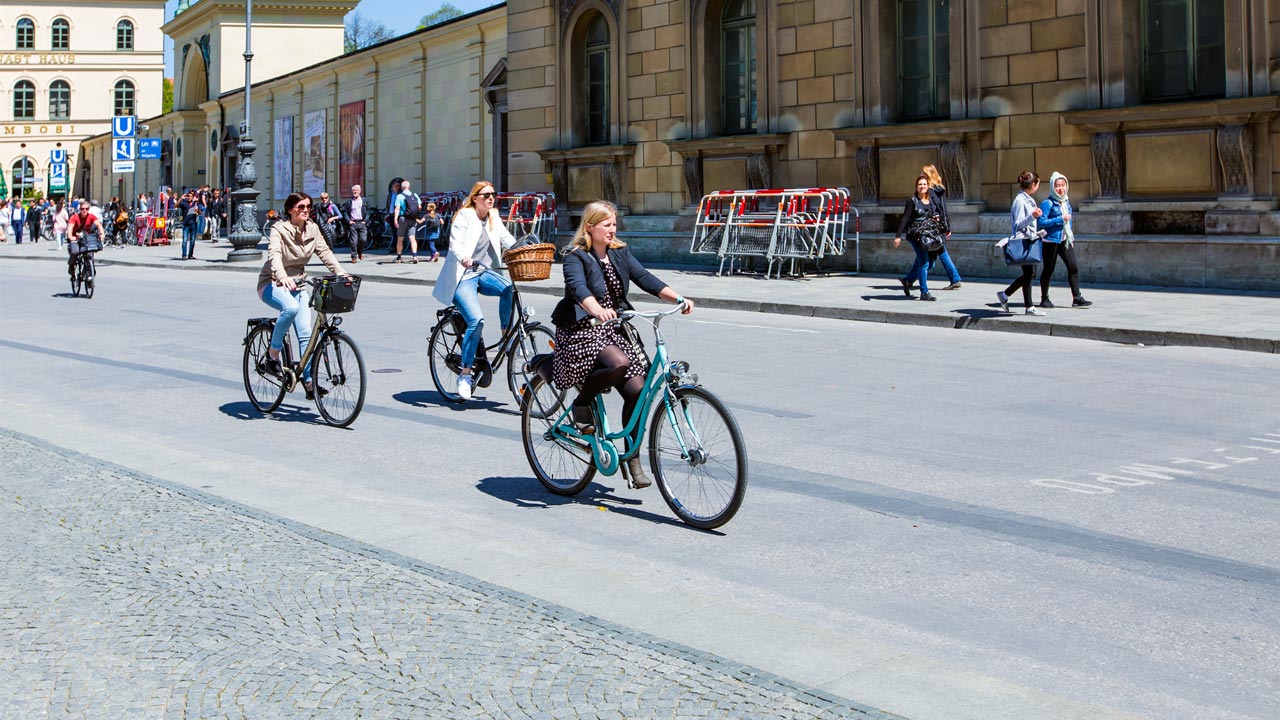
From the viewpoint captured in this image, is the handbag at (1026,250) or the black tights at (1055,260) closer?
the handbag at (1026,250)

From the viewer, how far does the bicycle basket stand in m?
9.81

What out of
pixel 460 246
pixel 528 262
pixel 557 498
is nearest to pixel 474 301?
pixel 460 246

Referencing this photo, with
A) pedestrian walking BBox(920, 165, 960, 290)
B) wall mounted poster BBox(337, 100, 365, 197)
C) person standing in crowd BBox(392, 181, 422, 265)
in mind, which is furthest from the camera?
wall mounted poster BBox(337, 100, 365, 197)

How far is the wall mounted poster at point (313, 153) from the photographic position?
1884 inches

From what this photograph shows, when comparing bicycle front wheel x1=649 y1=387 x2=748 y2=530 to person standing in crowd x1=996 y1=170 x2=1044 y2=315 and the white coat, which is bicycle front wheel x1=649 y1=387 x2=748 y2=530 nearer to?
the white coat

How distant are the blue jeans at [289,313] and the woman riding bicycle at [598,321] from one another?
11.7ft

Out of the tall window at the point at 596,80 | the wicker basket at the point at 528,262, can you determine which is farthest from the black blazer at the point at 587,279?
the tall window at the point at 596,80

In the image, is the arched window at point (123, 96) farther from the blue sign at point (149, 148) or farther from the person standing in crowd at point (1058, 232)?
the person standing in crowd at point (1058, 232)

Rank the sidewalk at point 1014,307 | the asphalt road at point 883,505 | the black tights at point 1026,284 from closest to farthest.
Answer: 1. the asphalt road at point 883,505
2. the sidewalk at point 1014,307
3. the black tights at point 1026,284

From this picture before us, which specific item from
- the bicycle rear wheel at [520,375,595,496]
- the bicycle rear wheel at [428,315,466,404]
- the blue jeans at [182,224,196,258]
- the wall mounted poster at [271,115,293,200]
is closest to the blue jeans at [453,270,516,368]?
the bicycle rear wheel at [428,315,466,404]

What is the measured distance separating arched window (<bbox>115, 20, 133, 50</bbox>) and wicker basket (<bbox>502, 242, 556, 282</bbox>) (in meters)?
97.8

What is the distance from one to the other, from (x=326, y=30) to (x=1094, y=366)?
5523cm

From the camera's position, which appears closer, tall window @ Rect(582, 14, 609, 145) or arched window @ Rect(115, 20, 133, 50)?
tall window @ Rect(582, 14, 609, 145)

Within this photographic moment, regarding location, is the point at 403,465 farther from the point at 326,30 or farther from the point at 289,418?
the point at 326,30
